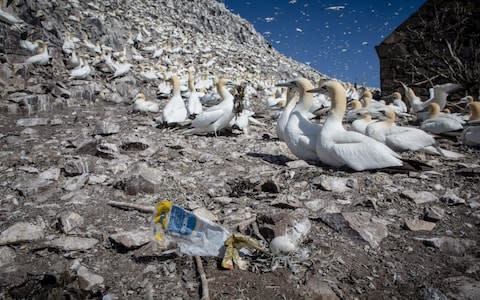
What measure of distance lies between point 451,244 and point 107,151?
4640 millimetres

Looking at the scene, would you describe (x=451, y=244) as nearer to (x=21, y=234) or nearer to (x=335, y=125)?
(x=335, y=125)

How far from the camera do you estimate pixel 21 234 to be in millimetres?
2742

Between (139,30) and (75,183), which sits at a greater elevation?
(139,30)

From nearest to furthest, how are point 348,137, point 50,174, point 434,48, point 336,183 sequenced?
point 336,183 < point 50,174 < point 348,137 < point 434,48

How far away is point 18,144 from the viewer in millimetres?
5672

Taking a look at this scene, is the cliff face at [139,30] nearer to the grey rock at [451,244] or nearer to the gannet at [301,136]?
the gannet at [301,136]

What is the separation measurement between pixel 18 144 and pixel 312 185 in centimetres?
530

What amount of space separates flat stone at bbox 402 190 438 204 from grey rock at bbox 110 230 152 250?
287 centimetres

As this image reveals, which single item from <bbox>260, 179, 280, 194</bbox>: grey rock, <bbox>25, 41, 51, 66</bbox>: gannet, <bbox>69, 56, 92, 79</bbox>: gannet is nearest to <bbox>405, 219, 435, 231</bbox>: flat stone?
<bbox>260, 179, 280, 194</bbox>: grey rock

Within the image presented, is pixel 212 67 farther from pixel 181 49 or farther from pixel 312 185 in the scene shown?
pixel 312 185

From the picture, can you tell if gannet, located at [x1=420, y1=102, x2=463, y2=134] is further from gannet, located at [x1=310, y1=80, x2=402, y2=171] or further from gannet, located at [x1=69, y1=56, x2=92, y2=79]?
gannet, located at [x1=69, y1=56, x2=92, y2=79]

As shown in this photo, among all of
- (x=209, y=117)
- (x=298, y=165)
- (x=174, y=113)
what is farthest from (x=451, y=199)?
(x=174, y=113)

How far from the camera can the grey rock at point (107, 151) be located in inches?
194

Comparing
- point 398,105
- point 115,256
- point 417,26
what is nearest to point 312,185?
point 115,256
